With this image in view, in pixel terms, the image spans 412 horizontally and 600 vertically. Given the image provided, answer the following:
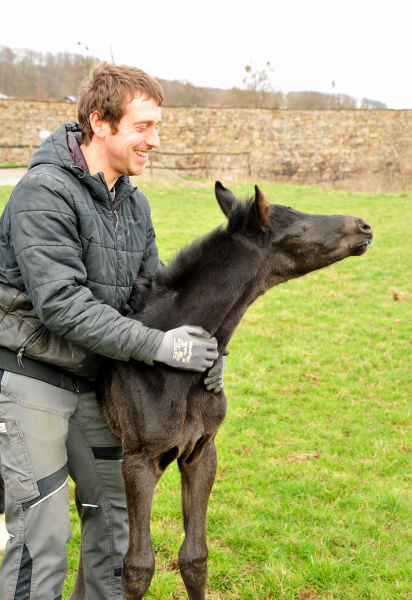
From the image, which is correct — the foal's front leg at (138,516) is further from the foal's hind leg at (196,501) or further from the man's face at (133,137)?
the man's face at (133,137)

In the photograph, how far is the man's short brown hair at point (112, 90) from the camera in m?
2.37

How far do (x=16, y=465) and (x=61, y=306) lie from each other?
0.74 meters

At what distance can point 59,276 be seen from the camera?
2.18 m

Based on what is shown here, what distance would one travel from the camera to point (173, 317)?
263 cm

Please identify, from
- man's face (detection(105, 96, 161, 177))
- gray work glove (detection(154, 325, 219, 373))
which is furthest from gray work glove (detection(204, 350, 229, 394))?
man's face (detection(105, 96, 161, 177))

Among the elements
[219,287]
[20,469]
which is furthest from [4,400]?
[219,287]

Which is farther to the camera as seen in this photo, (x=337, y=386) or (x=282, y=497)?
(x=337, y=386)

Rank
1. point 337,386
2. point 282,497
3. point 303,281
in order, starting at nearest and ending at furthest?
point 282,497, point 337,386, point 303,281

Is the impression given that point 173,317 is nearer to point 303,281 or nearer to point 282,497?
point 282,497

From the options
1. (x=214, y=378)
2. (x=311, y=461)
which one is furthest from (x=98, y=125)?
(x=311, y=461)

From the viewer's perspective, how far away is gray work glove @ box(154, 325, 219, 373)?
233 cm

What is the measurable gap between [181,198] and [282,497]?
Result: 13.8 meters

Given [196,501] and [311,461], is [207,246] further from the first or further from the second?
[311,461]

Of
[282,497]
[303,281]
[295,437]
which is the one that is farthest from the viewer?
[303,281]
